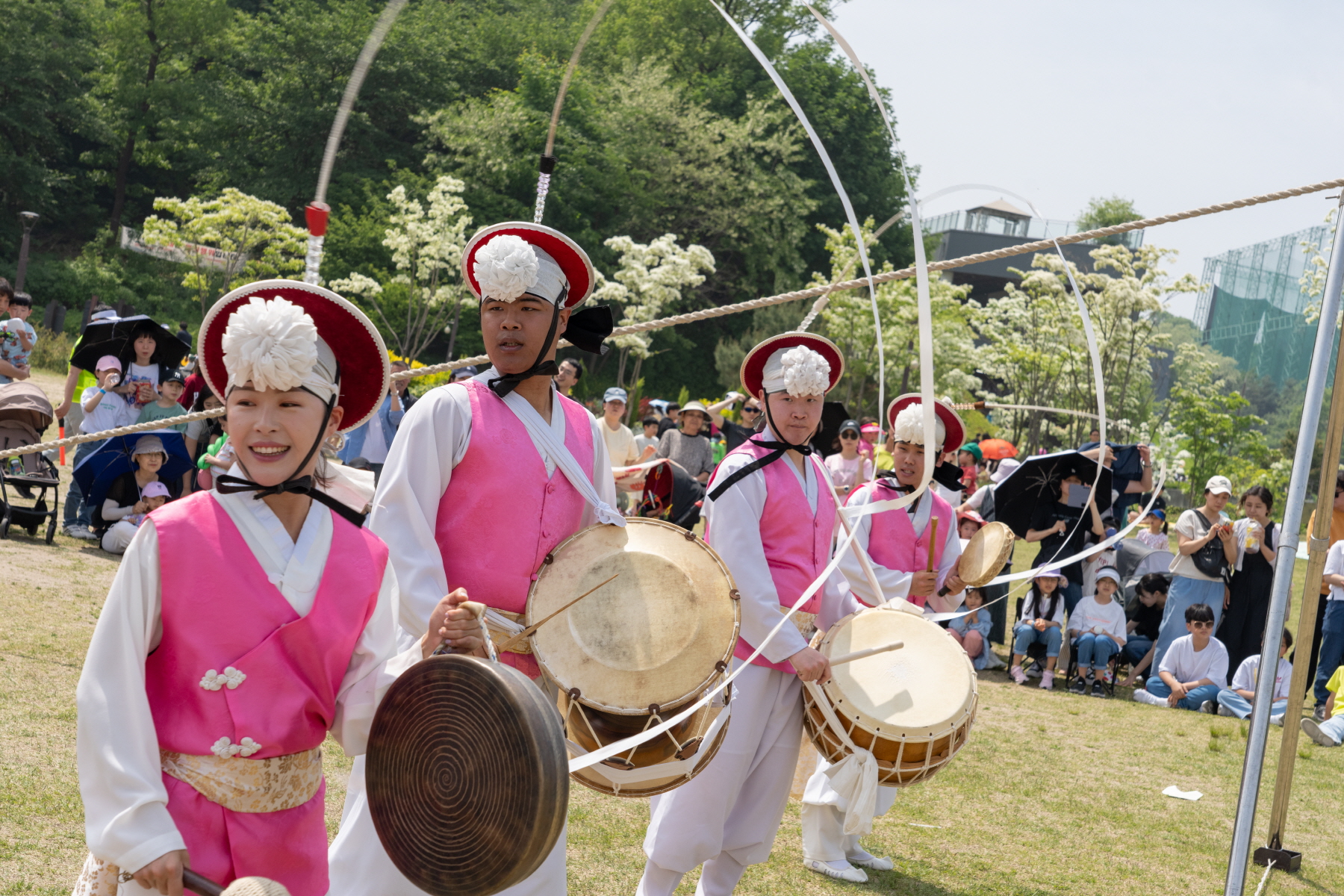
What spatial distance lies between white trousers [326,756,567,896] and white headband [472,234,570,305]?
4.21ft

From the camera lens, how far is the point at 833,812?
5078 millimetres

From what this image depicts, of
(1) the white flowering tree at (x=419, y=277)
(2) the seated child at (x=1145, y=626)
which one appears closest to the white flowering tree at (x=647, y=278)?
(1) the white flowering tree at (x=419, y=277)

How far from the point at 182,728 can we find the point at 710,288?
36992 millimetres

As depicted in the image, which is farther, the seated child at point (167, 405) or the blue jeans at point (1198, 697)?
the seated child at point (167, 405)

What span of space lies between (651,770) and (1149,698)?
8070 mm

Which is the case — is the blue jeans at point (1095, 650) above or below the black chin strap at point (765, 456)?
below

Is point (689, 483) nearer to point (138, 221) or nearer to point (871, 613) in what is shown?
point (871, 613)

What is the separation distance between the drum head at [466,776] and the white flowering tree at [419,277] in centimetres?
2636

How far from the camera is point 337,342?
8.43 ft

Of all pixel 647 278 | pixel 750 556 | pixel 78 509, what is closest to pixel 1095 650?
pixel 750 556

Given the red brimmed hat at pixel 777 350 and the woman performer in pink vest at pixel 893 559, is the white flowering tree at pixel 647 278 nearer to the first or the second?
the woman performer in pink vest at pixel 893 559

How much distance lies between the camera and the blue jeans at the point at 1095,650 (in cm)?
1009

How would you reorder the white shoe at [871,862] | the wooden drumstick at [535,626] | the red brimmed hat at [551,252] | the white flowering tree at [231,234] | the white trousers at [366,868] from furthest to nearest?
the white flowering tree at [231,234] → the white shoe at [871,862] → the red brimmed hat at [551,252] → the wooden drumstick at [535,626] → the white trousers at [366,868]

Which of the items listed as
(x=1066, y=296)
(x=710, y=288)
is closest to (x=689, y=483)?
(x=1066, y=296)
